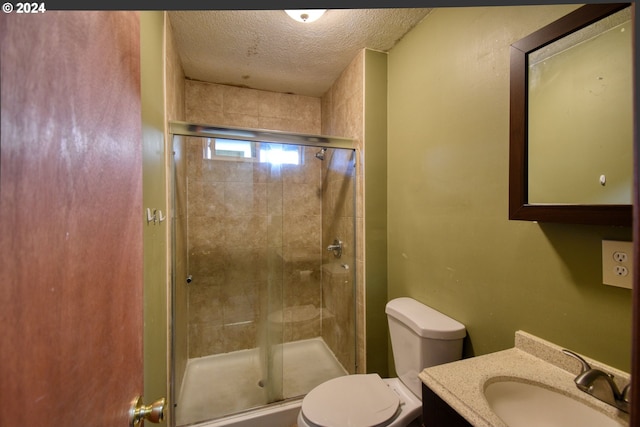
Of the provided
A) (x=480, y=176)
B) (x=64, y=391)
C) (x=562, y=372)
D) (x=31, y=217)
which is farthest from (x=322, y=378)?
(x=31, y=217)

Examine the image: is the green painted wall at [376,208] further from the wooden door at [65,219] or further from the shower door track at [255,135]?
the wooden door at [65,219]

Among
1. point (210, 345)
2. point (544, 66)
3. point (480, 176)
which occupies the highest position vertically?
point (544, 66)

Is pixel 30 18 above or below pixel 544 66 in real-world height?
below

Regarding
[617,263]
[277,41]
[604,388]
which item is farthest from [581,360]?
[277,41]

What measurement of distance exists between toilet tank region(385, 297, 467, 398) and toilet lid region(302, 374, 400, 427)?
6.1 inches

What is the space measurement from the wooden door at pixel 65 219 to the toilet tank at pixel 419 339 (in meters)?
1.18

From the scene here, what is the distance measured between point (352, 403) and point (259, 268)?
1.15 meters

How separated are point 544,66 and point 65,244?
54.6 inches

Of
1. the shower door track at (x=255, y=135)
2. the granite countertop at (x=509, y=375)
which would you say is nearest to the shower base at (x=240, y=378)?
the granite countertop at (x=509, y=375)

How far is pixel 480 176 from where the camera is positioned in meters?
1.16

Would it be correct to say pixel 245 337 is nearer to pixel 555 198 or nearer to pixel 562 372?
pixel 562 372

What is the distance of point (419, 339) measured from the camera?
4.14 feet

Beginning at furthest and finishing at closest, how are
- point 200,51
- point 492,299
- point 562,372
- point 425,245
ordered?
point 200,51, point 425,245, point 492,299, point 562,372

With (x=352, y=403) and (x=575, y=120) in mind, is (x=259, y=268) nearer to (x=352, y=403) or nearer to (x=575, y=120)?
(x=352, y=403)
